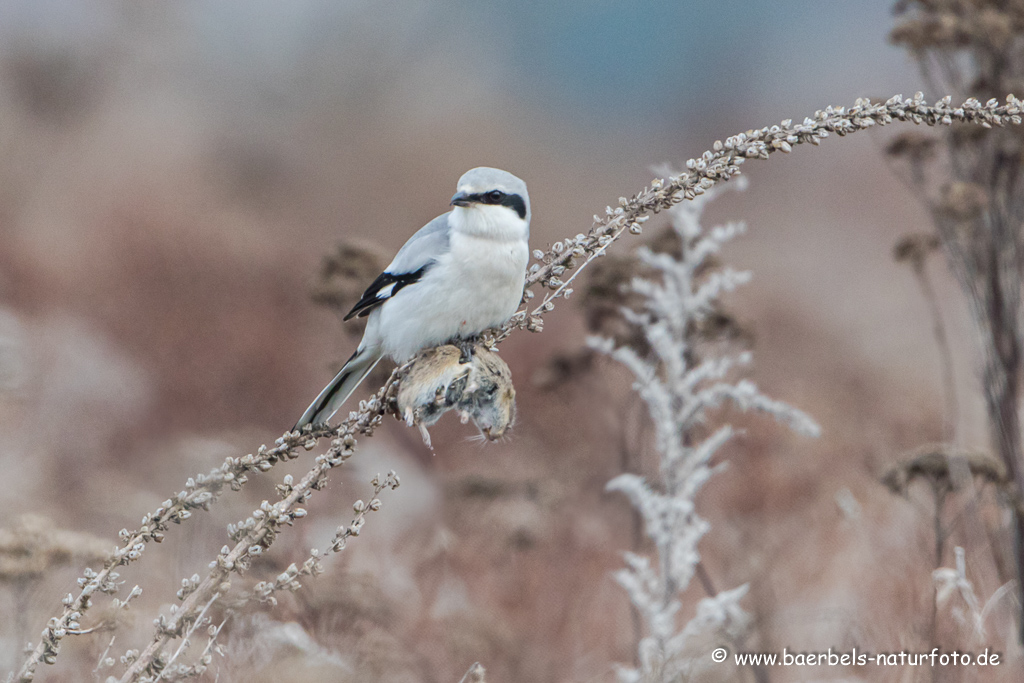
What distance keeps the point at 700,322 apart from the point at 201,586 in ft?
8.92

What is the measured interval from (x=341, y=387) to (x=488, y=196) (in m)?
0.64

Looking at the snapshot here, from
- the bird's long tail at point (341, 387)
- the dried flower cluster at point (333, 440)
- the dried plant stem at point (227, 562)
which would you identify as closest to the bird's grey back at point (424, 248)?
the bird's long tail at point (341, 387)

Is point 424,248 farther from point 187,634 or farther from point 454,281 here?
point 187,634

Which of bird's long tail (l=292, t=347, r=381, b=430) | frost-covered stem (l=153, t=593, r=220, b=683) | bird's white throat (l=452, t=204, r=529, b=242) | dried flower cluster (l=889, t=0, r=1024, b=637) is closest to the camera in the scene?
frost-covered stem (l=153, t=593, r=220, b=683)

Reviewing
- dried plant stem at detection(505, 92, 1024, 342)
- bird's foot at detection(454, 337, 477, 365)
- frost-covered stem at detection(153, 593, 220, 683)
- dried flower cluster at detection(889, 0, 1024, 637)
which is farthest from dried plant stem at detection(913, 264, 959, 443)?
frost-covered stem at detection(153, 593, 220, 683)

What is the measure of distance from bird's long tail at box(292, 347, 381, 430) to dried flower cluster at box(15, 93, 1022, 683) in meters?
0.48

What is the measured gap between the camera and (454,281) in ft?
7.06

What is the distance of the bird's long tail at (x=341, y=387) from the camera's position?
79.6 inches

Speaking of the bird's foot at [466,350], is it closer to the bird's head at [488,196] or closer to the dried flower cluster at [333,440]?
the dried flower cluster at [333,440]

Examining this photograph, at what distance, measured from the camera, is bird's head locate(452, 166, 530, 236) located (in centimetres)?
223

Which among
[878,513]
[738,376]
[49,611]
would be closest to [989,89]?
[738,376]

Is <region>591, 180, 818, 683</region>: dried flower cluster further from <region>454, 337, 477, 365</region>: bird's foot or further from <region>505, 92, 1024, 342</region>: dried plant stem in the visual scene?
<region>505, 92, 1024, 342</region>: dried plant stem

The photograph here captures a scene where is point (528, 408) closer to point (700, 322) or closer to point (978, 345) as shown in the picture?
point (700, 322)

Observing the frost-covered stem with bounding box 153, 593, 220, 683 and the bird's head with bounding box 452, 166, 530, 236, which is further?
the bird's head with bounding box 452, 166, 530, 236
